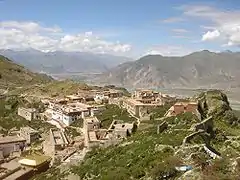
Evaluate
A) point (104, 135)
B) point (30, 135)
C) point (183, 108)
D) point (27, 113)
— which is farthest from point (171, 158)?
point (27, 113)

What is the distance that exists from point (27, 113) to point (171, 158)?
44.3 m

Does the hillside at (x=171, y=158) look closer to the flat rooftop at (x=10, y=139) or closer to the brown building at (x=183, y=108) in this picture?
the brown building at (x=183, y=108)

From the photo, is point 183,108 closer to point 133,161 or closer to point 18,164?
point 18,164

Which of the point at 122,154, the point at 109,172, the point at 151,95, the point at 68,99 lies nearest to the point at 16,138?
the point at 68,99

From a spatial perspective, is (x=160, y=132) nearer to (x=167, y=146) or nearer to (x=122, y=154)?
(x=122, y=154)

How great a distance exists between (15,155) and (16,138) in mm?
6544

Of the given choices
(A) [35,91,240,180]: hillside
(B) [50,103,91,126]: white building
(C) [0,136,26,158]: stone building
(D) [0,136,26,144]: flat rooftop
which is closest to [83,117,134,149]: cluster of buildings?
(A) [35,91,240,180]: hillside

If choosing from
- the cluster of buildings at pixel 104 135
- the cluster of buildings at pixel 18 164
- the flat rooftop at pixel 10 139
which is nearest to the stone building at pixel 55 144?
the cluster of buildings at pixel 18 164

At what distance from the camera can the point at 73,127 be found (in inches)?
1935

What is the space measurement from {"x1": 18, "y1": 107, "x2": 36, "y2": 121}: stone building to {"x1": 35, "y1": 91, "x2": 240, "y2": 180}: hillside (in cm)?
3089

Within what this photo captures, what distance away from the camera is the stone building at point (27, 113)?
59384mm

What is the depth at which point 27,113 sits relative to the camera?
6072cm

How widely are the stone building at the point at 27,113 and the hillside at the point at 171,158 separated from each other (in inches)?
1216

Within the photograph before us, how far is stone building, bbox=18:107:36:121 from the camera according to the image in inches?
2338
